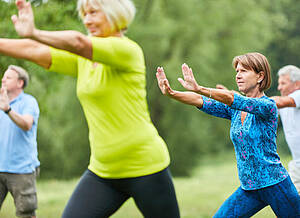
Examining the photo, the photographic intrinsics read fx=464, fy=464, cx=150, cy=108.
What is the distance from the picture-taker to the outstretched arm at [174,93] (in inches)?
107

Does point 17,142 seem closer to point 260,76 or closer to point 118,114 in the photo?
point 118,114

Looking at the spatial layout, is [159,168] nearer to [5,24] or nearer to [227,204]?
[227,204]

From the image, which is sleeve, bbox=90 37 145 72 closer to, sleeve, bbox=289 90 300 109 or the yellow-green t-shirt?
the yellow-green t-shirt

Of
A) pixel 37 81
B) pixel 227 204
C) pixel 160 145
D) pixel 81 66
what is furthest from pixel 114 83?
pixel 37 81

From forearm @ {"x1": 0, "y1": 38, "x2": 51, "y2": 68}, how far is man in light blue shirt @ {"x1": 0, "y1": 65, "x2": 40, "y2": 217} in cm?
208

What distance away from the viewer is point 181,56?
14602mm

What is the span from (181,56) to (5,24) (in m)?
8.56

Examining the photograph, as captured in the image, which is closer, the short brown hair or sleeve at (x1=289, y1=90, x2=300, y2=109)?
the short brown hair

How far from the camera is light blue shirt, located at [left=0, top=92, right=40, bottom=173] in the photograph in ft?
15.5

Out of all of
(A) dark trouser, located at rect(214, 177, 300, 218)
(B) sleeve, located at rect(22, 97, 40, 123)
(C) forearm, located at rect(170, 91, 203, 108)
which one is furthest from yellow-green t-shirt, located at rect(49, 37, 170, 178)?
(B) sleeve, located at rect(22, 97, 40, 123)

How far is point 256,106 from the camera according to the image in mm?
2760

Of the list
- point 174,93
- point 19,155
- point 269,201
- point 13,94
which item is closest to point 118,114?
point 174,93

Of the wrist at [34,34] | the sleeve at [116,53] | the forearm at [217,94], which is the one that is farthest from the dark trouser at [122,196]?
the wrist at [34,34]

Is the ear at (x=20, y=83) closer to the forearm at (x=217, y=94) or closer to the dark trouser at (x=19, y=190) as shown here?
the dark trouser at (x=19, y=190)
